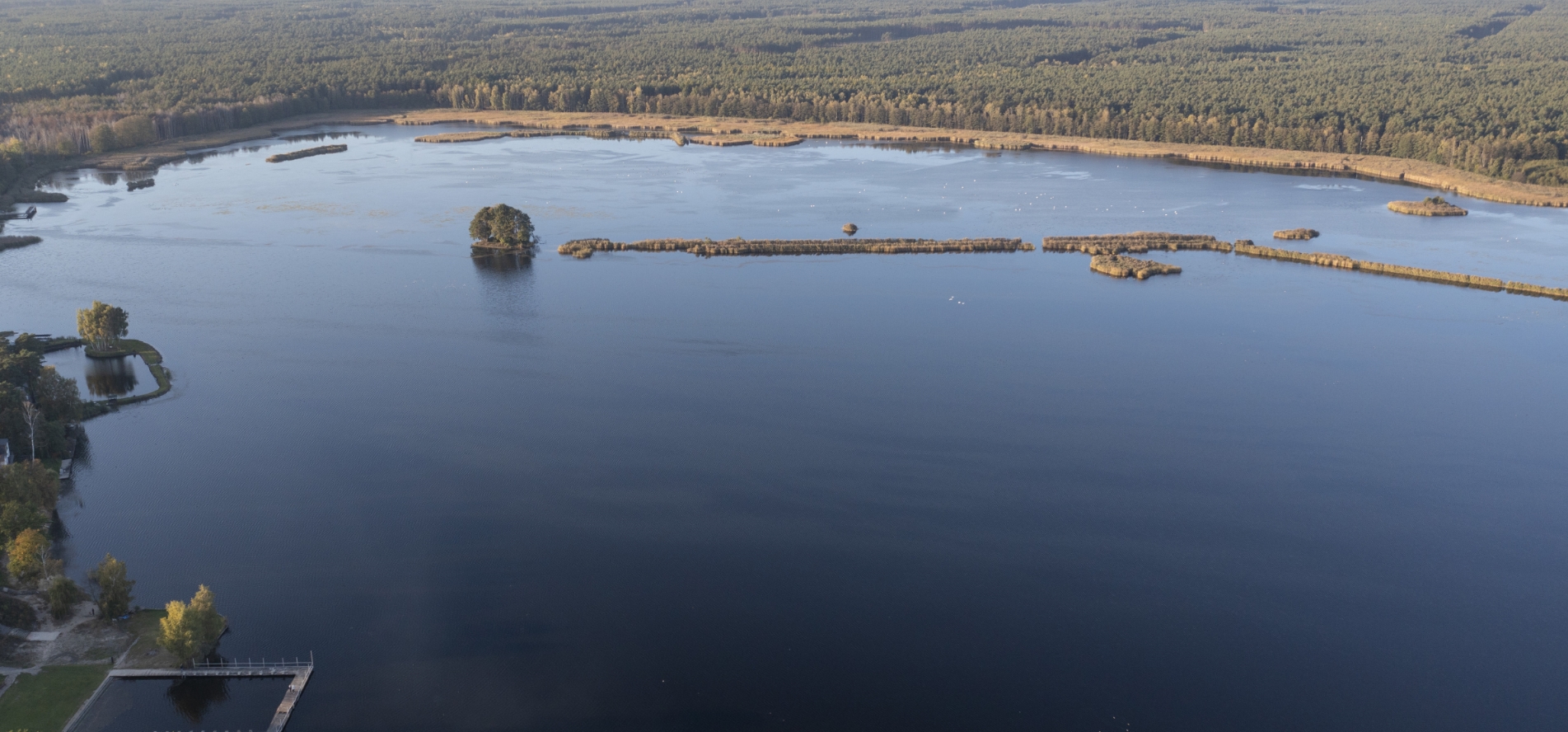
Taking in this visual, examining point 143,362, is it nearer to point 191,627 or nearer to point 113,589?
point 113,589

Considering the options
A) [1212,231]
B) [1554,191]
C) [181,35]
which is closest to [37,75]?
[181,35]

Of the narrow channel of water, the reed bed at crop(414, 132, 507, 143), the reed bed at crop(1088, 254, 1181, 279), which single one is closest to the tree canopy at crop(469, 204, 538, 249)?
the narrow channel of water

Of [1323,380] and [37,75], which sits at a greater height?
[37,75]

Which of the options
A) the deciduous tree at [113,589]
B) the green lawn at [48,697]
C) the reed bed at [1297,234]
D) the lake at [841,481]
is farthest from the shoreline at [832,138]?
the green lawn at [48,697]

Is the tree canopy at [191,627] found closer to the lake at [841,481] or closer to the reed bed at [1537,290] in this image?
the lake at [841,481]

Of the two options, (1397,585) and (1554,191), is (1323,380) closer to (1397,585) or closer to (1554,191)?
(1397,585)

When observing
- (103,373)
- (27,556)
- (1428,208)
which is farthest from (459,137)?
(27,556)

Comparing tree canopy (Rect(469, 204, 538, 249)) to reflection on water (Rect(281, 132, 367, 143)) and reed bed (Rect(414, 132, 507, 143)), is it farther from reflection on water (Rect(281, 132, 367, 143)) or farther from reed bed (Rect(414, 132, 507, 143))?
reflection on water (Rect(281, 132, 367, 143))
